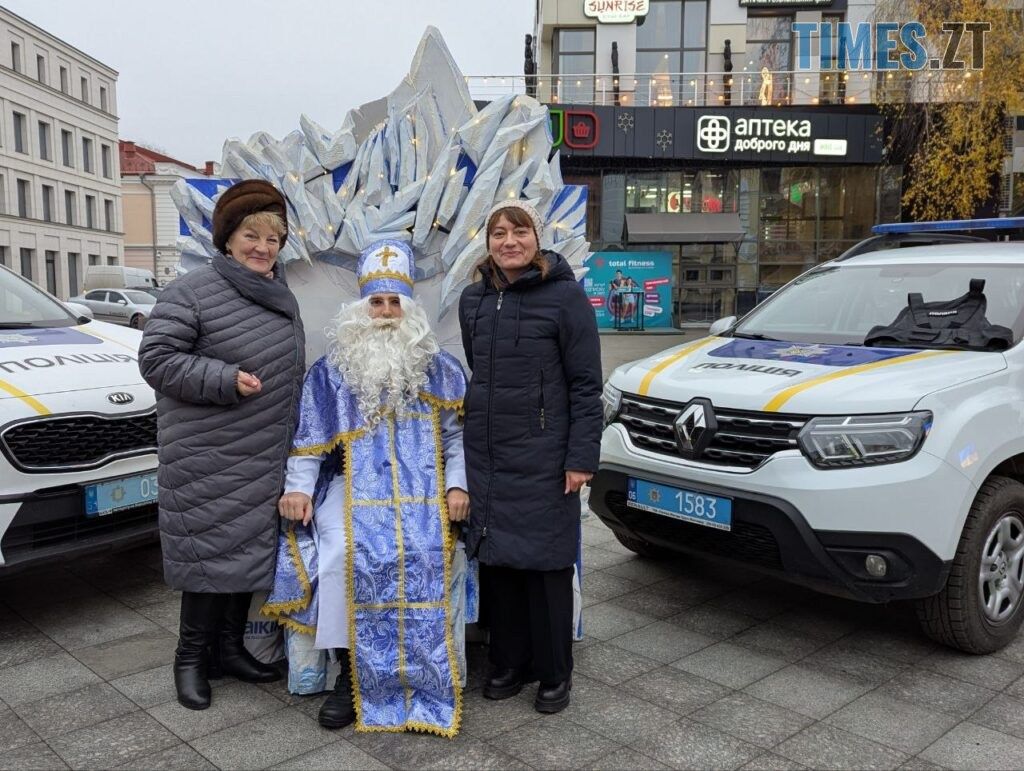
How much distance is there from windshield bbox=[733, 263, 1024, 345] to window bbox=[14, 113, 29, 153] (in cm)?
4900

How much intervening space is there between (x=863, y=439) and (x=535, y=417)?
1203 mm

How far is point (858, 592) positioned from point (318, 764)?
197 cm

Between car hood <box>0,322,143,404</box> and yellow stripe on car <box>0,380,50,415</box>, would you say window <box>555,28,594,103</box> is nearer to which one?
car hood <box>0,322,143,404</box>

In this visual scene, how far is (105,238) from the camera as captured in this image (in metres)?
50.1

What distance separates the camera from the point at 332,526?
2.94 meters


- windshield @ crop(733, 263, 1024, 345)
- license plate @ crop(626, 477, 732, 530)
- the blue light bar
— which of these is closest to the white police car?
license plate @ crop(626, 477, 732, 530)

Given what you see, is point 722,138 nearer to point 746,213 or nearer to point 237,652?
point 746,213

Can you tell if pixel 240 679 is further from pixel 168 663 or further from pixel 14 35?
pixel 14 35

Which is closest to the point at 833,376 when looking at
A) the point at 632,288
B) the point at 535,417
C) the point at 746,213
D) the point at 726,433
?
the point at 726,433

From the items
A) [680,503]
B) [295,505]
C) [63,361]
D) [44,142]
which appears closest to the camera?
[295,505]

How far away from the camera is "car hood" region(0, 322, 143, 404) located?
358 centimetres

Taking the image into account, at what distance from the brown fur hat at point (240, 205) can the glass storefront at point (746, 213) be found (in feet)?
58.8

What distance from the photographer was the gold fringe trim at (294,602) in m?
2.93

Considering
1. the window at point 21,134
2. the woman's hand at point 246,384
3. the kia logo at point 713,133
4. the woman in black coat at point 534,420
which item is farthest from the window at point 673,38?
the window at point 21,134
